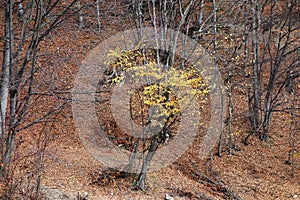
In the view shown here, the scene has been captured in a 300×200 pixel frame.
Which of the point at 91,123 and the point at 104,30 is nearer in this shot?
the point at 91,123

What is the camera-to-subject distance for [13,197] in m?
5.11

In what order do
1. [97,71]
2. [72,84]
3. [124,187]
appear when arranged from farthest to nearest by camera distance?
[97,71]
[72,84]
[124,187]

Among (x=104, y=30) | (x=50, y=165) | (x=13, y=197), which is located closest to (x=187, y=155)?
(x=50, y=165)

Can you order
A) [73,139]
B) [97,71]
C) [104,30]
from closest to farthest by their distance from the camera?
[73,139] → [97,71] → [104,30]

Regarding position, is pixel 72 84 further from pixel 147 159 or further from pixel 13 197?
pixel 13 197

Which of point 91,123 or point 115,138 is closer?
point 115,138

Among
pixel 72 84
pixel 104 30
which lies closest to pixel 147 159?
pixel 72 84

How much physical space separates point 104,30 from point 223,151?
8.08 m

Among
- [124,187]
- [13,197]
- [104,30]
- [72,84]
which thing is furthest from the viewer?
[104,30]

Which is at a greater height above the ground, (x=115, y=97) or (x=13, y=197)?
(x=115, y=97)

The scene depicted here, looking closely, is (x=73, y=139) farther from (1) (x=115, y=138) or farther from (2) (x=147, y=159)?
(2) (x=147, y=159)

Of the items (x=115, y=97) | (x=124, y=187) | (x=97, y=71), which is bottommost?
(x=124, y=187)

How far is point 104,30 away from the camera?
49.0ft

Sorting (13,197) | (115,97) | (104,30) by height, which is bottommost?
(13,197)
